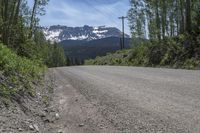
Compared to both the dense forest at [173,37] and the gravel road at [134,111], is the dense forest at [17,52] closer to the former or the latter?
the gravel road at [134,111]

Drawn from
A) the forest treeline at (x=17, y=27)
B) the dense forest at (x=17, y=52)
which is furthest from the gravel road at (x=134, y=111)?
the forest treeline at (x=17, y=27)

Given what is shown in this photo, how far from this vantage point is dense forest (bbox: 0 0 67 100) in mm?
10969

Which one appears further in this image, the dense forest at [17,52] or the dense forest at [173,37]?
the dense forest at [173,37]

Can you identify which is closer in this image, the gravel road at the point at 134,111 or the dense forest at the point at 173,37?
the gravel road at the point at 134,111

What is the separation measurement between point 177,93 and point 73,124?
13.9 feet

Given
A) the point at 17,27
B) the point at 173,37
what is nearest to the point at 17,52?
the point at 17,27

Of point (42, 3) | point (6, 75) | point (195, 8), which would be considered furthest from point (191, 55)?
point (6, 75)

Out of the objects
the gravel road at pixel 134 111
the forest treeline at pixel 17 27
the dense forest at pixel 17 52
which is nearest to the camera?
the gravel road at pixel 134 111

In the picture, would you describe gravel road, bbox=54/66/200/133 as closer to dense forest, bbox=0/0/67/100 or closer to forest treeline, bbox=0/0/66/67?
dense forest, bbox=0/0/67/100

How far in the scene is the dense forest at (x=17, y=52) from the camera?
36.0ft

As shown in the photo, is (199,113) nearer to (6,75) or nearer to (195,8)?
(6,75)

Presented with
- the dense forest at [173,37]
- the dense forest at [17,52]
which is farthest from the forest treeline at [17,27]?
the dense forest at [173,37]

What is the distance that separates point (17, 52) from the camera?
2923 cm

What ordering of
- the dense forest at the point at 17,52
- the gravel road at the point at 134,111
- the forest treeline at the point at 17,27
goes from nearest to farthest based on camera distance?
the gravel road at the point at 134,111 < the dense forest at the point at 17,52 < the forest treeline at the point at 17,27
